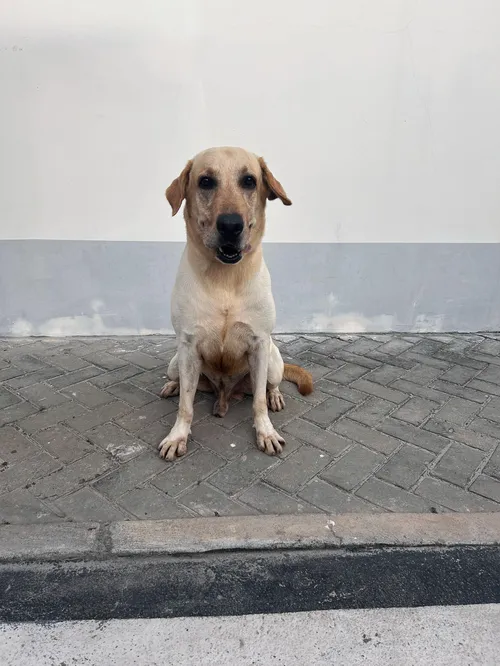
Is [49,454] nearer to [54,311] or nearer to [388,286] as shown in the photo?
[54,311]

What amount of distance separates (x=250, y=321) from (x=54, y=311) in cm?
280

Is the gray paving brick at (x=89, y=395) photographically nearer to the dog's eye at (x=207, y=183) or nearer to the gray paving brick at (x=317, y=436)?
the gray paving brick at (x=317, y=436)

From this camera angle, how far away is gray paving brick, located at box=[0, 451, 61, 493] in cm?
252

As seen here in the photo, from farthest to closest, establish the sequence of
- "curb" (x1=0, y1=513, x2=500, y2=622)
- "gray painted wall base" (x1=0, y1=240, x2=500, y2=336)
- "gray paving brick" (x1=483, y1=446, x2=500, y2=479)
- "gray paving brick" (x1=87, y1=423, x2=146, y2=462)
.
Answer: "gray painted wall base" (x1=0, y1=240, x2=500, y2=336) < "gray paving brick" (x1=87, y1=423, x2=146, y2=462) < "gray paving brick" (x1=483, y1=446, x2=500, y2=479) < "curb" (x1=0, y1=513, x2=500, y2=622)

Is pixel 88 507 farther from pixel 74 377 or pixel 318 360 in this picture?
pixel 318 360

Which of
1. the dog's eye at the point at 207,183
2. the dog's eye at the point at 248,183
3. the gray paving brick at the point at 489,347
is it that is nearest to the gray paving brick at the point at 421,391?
the gray paving brick at the point at 489,347

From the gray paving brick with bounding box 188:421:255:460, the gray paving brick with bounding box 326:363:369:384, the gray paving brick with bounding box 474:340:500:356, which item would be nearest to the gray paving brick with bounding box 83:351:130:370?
the gray paving brick with bounding box 188:421:255:460

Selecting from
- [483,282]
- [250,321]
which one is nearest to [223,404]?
[250,321]

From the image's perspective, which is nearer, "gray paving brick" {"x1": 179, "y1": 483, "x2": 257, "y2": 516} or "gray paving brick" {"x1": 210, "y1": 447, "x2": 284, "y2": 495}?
"gray paving brick" {"x1": 179, "y1": 483, "x2": 257, "y2": 516}

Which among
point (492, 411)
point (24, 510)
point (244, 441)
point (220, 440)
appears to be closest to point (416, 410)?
point (492, 411)

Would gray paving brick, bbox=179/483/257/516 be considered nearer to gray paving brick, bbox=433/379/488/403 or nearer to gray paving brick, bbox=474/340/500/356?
gray paving brick, bbox=433/379/488/403

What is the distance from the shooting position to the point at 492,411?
11.3 ft

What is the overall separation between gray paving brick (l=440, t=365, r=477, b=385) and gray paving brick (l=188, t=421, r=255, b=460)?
2.05 meters

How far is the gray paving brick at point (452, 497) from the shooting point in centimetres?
242
